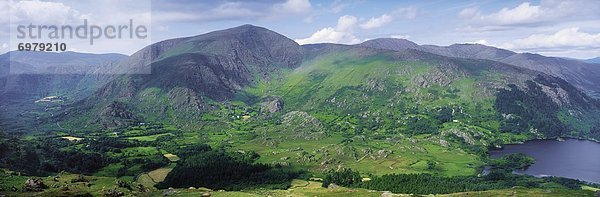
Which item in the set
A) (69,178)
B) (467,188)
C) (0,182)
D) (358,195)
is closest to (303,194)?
(358,195)

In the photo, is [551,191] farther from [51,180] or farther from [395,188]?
[51,180]

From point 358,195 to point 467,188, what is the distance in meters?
62.4

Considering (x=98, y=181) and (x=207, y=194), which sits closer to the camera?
(x=207, y=194)

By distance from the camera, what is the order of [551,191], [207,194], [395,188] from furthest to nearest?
1. [395,188]
2. [551,191]
3. [207,194]

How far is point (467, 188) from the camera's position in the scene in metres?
193

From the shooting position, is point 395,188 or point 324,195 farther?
point 395,188

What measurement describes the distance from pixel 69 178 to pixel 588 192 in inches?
8035

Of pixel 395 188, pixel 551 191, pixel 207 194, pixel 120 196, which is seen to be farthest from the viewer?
pixel 395 188

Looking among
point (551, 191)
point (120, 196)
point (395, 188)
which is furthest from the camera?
point (395, 188)

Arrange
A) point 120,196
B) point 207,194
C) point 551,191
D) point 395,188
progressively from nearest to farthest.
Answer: point 120,196 → point 207,194 → point 551,191 → point 395,188

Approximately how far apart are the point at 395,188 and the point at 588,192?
7453cm

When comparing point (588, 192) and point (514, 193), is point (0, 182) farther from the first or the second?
point (588, 192)

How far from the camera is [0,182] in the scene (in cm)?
15538

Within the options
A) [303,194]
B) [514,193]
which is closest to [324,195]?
[303,194]
